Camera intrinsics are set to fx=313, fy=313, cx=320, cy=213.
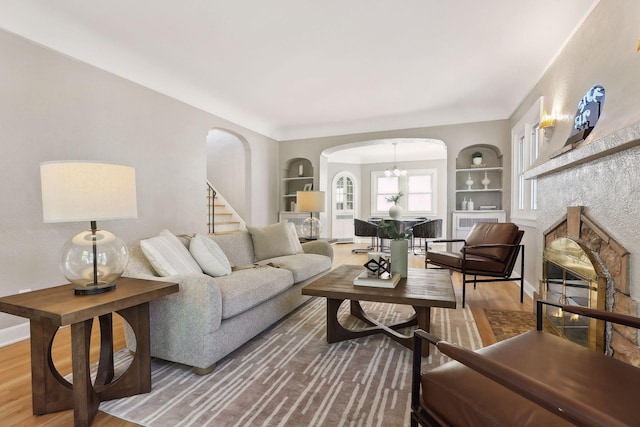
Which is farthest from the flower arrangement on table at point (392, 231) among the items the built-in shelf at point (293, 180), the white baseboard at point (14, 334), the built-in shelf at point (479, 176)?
the built-in shelf at point (293, 180)

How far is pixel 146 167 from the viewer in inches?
142

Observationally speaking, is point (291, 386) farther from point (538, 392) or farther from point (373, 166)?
point (373, 166)

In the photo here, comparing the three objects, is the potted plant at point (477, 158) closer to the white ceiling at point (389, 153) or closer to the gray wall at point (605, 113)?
the gray wall at point (605, 113)

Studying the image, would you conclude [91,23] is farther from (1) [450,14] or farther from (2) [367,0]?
(1) [450,14]

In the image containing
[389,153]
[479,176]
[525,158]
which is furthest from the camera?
[389,153]

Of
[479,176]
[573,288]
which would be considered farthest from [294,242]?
[479,176]

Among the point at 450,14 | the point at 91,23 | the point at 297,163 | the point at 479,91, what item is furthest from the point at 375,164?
the point at 91,23

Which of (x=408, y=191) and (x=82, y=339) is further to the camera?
(x=408, y=191)

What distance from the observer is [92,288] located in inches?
62.9

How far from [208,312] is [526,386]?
1619mm

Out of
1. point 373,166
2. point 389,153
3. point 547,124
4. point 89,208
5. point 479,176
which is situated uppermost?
point 389,153

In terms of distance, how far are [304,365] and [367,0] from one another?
276 cm

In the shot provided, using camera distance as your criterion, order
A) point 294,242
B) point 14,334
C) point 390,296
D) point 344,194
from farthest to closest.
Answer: point 344,194
point 294,242
point 14,334
point 390,296

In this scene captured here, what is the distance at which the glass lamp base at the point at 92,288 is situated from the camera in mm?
1587
